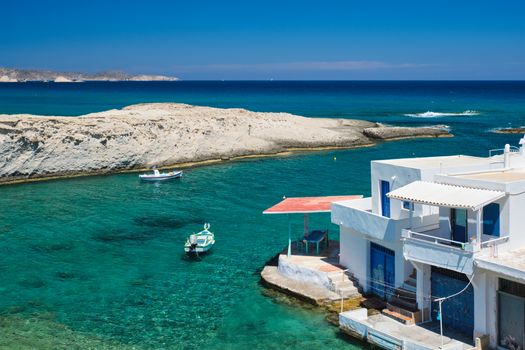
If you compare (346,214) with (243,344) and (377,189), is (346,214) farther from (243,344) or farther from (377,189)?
(243,344)

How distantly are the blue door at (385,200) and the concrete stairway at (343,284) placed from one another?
2939 mm

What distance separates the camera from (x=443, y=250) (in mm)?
19688

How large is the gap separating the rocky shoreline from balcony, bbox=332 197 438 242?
37.1 m

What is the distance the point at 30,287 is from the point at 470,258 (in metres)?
18.6

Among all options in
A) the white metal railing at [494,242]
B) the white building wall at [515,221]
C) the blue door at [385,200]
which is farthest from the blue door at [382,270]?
the white building wall at [515,221]

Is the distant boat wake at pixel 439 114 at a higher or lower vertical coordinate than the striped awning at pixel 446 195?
lower

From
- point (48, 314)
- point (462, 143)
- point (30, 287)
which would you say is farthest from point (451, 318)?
point (462, 143)

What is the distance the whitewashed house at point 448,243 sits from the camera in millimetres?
18703

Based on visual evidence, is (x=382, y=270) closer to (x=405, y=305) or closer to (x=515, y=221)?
(x=405, y=305)

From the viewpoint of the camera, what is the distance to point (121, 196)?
47.9 m

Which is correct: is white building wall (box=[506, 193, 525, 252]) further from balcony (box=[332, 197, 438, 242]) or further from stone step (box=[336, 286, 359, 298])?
stone step (box=[336, 286, 359, 298])

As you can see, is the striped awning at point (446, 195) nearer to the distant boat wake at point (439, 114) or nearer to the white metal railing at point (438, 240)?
the white metal railing at point (438, 240)

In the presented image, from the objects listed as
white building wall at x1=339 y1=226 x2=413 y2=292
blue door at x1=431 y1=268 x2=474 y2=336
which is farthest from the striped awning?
blue door at x1=431 y1=268 x2=474 y2=336

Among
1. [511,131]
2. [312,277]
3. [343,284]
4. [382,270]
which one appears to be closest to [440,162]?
[382,270]
